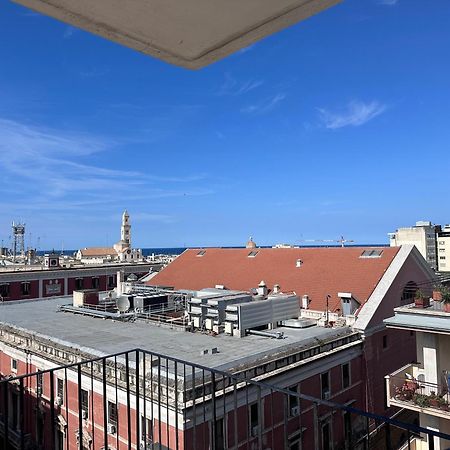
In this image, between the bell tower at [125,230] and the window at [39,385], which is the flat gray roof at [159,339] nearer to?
the window at [39,385]

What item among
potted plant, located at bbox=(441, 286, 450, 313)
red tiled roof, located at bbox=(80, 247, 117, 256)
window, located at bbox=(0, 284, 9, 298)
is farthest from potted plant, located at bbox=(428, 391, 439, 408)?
red tiled roof, located at bbox=(80, 247, 117, 256)

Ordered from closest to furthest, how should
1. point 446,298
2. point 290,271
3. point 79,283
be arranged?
1. point 446,298
2. point 290,271
3. point 79,283

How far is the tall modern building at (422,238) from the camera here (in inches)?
1467

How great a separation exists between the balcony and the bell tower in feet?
176

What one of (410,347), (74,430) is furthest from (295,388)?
(410,347)

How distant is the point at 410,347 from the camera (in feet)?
64.2

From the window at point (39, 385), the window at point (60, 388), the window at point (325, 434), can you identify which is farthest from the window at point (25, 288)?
the window at point (325, 434)

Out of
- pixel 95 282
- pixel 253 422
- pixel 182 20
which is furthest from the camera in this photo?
pixel 95 282

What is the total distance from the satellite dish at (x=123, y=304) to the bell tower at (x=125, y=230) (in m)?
44.4

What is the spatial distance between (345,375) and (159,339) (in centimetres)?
709

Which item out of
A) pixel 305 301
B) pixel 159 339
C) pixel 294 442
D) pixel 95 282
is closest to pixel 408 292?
pixel 305 301

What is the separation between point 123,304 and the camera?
61.8 feet

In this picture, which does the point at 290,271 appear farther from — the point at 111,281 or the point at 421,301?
the point at 111,281

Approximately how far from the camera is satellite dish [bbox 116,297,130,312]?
1878 cm
